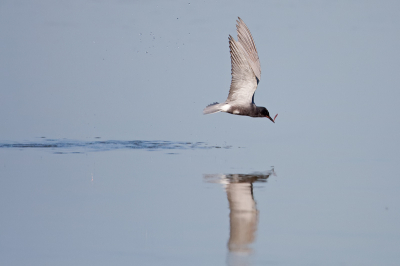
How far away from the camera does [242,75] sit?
1094 cm

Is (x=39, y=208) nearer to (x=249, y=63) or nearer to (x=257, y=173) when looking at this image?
(x=257, y=173)

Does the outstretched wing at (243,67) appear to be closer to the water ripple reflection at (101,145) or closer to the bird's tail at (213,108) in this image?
the bird's tail at (213,108)

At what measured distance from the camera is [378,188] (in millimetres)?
8570

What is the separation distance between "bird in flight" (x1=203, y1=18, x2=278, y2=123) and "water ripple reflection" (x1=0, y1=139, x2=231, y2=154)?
95cm

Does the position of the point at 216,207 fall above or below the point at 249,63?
below

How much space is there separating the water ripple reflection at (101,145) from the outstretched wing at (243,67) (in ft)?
3.91

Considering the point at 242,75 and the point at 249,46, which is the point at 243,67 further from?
the point at 249,46

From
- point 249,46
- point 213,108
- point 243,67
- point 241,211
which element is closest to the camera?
point 241,211

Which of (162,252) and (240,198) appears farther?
(240,198)

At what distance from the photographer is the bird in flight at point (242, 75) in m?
10.8

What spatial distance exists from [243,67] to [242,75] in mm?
169

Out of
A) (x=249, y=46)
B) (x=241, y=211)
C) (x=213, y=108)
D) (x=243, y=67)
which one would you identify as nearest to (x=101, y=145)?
(x=213, y=108)

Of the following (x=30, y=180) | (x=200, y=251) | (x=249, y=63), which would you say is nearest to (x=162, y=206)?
(x=200, y=251)

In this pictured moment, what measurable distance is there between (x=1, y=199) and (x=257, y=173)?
363cm
